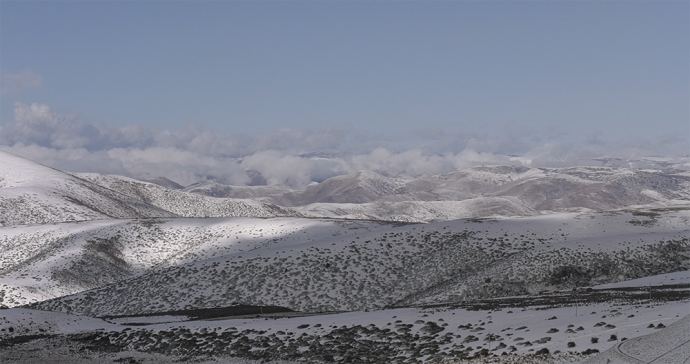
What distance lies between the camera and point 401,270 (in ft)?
180

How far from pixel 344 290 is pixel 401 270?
672 cm

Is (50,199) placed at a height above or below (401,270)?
above

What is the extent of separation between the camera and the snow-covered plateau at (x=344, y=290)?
78.3ft

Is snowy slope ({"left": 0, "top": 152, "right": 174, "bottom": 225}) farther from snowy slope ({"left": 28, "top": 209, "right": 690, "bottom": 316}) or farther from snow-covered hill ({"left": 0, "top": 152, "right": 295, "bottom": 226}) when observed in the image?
snowy slope ({"left": 28, "top": 209, "right": 690, "bottom": 316})

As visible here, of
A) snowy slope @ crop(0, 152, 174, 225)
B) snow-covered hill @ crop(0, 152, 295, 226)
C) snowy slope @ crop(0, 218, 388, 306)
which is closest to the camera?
snowy slope @ crop(0, 218, 388, 306)

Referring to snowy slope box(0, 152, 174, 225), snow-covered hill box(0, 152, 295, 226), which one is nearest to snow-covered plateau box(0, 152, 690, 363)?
snowy slope box(0, 152, 174, 225)

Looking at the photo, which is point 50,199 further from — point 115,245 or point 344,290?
point 344,290

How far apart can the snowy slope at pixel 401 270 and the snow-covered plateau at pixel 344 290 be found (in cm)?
18

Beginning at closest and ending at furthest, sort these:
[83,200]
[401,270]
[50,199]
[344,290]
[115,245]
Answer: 1. [344,290]
2. [401,270]
3. [115,245]
4. [50,199]
5. [83,200]

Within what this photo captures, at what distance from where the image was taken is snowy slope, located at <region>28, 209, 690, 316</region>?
4969cm

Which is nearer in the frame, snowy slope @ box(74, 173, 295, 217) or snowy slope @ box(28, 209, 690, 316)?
snowy slope @ box(28, 209, 690, 316)

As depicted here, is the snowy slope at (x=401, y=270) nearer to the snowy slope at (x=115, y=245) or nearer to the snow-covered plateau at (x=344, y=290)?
the snow-covered plateau at (x=344, y=290)

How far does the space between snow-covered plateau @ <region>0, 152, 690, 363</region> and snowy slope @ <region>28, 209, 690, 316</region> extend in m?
0.18

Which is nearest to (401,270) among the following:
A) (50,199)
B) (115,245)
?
(115,245)
